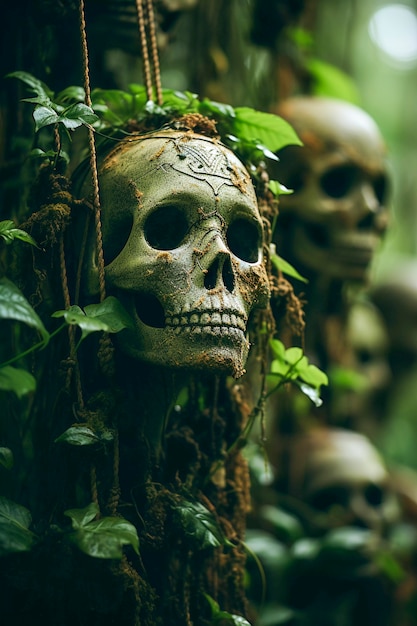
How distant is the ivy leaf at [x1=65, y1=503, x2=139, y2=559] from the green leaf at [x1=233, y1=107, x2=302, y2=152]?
753 millimetres

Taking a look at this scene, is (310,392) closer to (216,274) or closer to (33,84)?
(216,274)

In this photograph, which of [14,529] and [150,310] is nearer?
[14,529]

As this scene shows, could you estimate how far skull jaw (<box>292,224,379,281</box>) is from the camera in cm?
214

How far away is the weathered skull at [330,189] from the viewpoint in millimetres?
2113

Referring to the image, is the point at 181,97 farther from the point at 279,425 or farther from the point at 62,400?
the point at 279,425

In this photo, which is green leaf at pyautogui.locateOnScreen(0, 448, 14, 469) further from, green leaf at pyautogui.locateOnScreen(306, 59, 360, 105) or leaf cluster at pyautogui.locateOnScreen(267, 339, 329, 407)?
green leaf at pyautogui.locateOnScreen(306, 59, 360, 105)

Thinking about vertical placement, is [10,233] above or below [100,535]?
above

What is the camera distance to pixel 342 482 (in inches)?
86.7

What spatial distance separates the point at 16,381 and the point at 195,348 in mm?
278


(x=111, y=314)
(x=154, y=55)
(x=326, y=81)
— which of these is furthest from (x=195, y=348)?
(x=326, y=81)

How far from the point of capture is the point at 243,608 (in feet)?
4.58

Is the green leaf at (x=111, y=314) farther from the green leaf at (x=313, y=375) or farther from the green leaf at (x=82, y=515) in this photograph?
the green leaf at (x=313, y=375)

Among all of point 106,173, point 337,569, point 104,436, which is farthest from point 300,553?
point 106,173

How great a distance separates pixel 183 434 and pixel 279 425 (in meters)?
1.14
